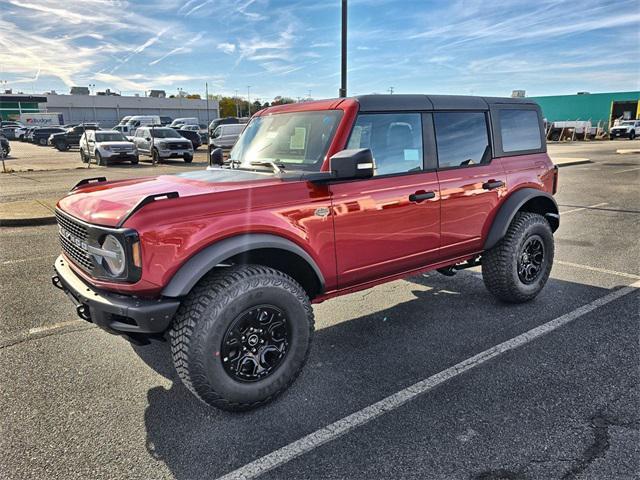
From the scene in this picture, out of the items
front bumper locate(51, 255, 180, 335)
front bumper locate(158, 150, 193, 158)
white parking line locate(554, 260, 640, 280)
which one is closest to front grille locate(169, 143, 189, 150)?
front bumper locate(158, 150, 193, 158)

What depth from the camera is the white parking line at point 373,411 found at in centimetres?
248

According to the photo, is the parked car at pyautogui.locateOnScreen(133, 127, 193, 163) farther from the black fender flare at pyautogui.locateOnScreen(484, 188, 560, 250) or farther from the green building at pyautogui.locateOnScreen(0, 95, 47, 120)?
the green building at pyautogui.locateOnScreen(0, 95, 47, 120)

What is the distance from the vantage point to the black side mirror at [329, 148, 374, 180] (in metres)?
3.03

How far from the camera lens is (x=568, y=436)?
105 inches

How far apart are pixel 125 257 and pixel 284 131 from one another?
5.97ft

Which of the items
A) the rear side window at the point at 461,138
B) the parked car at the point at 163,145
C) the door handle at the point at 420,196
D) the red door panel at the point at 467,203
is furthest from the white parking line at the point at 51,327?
the parked car at the point at 163,145

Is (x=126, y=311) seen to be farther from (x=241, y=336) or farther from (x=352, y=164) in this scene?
(x=352, y=164)

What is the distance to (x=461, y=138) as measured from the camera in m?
4.19

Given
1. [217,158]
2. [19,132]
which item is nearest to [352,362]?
[217,158]

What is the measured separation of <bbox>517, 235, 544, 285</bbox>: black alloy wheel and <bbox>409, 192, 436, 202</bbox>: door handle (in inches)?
53.7

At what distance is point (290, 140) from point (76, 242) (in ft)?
5.72

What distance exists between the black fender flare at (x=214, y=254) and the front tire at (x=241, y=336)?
5.7 inches

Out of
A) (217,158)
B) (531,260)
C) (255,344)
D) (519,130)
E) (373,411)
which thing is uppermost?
(519,130)

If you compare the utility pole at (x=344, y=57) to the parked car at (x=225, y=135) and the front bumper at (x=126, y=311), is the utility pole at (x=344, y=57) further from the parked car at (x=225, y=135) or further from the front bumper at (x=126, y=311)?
the parked car at (x=225, y=135)
